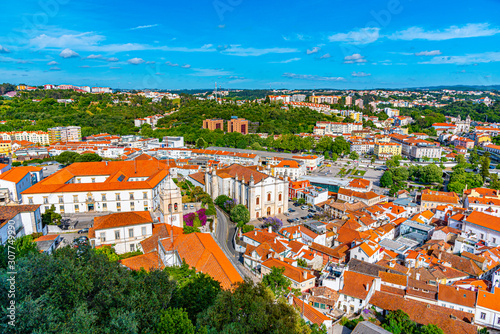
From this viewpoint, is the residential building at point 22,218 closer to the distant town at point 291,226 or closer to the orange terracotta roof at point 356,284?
the distant town at point 291,226

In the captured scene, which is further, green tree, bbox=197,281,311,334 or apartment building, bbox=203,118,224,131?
apartment building, bbox=203,118,224,131

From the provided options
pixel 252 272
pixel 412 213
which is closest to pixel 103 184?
pixel 252 272

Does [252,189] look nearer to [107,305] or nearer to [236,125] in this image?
[107,305]

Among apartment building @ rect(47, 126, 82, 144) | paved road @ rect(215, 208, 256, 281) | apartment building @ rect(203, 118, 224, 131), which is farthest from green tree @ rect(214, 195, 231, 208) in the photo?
apartment building @ rect(47, 126, 82, 144)

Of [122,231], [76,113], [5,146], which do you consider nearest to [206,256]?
[122,231]

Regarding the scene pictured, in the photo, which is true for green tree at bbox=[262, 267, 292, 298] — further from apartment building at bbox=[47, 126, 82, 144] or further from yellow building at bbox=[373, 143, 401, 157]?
apartment building at bbox=[47, 126, 82, 144]

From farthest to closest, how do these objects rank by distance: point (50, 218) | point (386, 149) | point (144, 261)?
point (386, 149), point (50, 218), point (144, 261)
